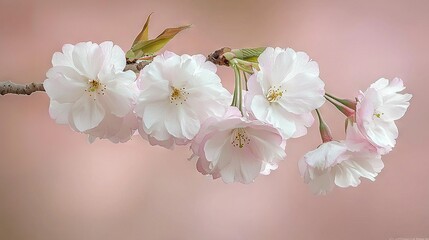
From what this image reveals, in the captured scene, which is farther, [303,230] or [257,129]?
[303,230]

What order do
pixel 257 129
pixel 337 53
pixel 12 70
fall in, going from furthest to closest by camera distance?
pixel 337 53 → pixel 12 70 → pixel 257 129

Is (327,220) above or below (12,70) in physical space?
below

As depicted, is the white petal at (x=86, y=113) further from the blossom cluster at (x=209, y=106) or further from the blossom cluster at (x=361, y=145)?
the blossom cluster at (x=361, y=145)

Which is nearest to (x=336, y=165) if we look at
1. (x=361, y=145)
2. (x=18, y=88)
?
(x=361, y=145)

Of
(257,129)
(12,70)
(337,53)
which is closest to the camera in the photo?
(257,129)

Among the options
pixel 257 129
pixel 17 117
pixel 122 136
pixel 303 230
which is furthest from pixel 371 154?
pixel 17 117

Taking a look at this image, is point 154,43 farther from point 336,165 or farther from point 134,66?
point 336,165

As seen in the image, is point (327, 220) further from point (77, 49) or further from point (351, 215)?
point (77, 49)

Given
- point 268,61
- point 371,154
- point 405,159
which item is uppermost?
point 268,61

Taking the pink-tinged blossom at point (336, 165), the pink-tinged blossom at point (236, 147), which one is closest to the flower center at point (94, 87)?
the pink-tinged blossom at point (236, 147)
